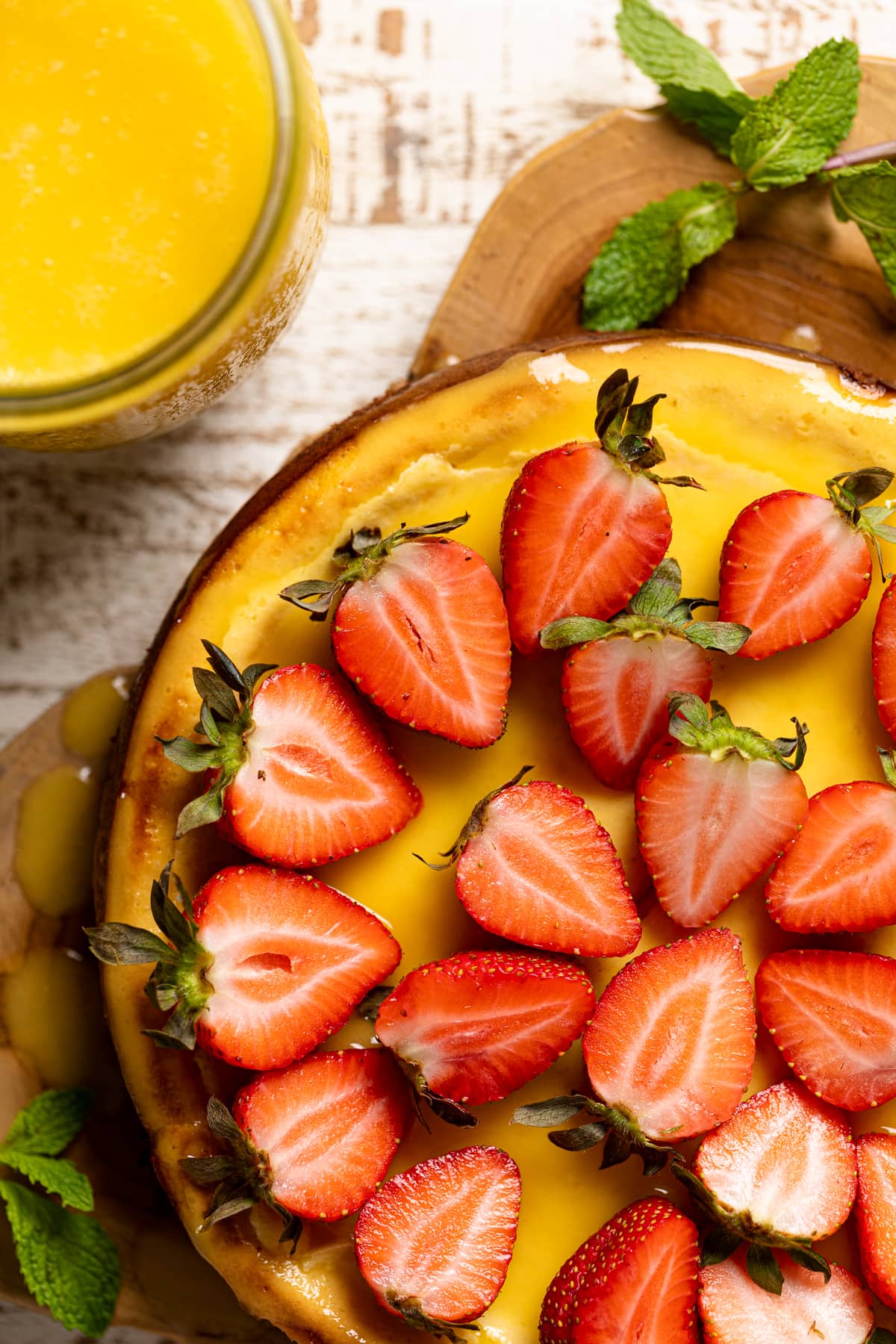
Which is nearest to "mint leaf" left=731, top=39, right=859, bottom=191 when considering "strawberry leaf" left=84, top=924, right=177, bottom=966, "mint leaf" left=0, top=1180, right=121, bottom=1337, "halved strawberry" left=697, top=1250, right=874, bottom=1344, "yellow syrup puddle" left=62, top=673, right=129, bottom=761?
"yellow syrup puddle" left=62, top=673, right=129, bottom=761

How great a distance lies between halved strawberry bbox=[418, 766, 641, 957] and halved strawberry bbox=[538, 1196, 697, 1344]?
318mm

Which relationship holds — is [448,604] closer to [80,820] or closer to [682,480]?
[682,480]

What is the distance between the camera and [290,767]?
154 cm

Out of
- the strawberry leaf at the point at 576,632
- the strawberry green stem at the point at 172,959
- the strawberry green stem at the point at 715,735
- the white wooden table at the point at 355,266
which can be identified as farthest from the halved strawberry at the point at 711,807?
the white wooden table at the point at 355,266

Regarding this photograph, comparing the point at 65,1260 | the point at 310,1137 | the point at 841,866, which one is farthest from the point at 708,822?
the point at 65,1260

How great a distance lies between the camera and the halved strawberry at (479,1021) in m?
1.53

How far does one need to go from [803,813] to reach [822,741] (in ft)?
0.43

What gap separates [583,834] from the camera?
1.55 meters

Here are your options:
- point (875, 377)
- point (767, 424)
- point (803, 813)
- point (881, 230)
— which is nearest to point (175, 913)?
point (803, 813)

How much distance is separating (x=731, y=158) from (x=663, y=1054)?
4.21 ft

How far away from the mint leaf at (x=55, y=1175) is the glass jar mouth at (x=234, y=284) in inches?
42.7

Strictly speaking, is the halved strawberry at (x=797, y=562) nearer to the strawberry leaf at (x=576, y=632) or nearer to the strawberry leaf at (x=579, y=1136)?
the strawberry leaf at (x=576, y=632)

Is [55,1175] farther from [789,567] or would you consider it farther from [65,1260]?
[789,567]

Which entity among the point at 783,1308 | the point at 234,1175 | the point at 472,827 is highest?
the point at 472,827
